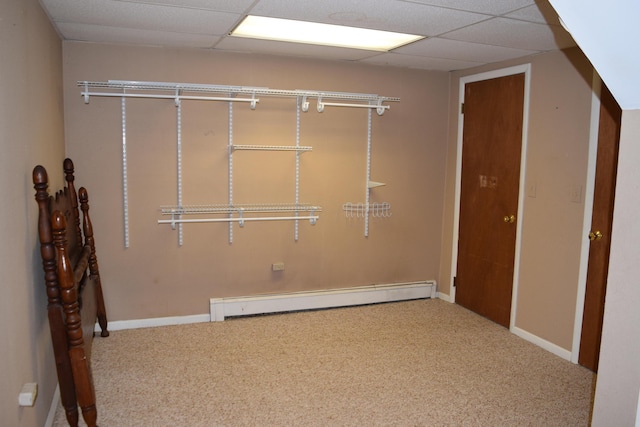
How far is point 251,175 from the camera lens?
4.19 m

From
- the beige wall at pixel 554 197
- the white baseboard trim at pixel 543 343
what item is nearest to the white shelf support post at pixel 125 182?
the beige wall at pixel 554 197

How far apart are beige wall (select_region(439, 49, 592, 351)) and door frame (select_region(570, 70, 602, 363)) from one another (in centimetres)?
4

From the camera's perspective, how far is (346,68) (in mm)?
4395

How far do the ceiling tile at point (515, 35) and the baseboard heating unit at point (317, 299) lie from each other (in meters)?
2.34

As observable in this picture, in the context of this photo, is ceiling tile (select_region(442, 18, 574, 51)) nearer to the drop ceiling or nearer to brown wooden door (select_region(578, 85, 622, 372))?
the drop ceiling

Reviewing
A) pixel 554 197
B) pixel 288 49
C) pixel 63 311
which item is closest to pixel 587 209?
pixel 554 197

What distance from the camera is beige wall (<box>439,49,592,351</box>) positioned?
348 cm

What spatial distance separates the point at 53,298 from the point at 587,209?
3.31m

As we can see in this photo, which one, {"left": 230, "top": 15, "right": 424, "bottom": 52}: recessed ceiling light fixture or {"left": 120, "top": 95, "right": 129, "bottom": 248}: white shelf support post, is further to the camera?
{"left": 120, "top": 95, "right": 129, "bottom": 248}: white shelf support post

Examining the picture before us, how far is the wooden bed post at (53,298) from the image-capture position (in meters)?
2.26

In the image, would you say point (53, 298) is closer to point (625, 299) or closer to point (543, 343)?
point (625, 299)

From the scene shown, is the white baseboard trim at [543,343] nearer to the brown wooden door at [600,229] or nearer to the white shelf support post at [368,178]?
the brown wooden door at [600,229]

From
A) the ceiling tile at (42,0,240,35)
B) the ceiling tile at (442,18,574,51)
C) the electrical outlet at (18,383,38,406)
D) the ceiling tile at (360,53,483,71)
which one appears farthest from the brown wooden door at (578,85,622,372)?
the electrical outlet at (18,383,38,406)

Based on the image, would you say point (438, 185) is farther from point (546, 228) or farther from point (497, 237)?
point (546, 228)
